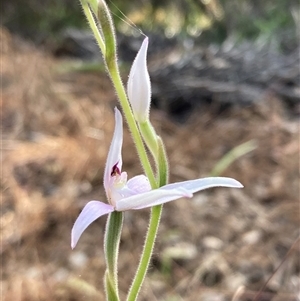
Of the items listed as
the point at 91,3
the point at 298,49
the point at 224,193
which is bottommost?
the point at 224,193

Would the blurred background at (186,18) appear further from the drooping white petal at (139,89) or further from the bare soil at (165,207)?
the drooping white petal at (139,89)

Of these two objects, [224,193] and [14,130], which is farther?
[14,130]

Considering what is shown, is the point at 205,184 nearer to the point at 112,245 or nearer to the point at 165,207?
the point at 112,245

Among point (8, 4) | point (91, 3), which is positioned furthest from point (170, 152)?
point (8, 4)

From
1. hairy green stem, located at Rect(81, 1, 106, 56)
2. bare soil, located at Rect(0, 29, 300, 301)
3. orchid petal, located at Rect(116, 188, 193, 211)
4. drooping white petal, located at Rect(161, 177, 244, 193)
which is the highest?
hairy green stem, located at Rect(81, 1, 106, 56)

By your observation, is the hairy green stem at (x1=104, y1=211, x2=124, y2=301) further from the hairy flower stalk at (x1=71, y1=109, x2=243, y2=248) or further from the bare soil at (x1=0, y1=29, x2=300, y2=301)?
the bare soil at (x1=0, y1=29, x2=300, y2=301)

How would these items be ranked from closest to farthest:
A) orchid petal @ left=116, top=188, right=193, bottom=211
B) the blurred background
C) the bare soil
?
orchid petal @ left=116, top=188, right=193, bottom=211, the bare soil, the blurred background

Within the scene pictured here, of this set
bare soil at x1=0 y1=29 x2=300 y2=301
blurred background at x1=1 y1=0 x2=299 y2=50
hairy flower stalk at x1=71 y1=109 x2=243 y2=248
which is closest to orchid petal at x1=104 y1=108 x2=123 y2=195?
hairy flower stalk at x1=71 y1=109 x2=243 y2=248

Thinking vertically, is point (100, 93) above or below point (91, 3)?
below

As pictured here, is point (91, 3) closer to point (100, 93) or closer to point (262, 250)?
point (262, 250)

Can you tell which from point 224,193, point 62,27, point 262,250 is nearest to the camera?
point 262,250
